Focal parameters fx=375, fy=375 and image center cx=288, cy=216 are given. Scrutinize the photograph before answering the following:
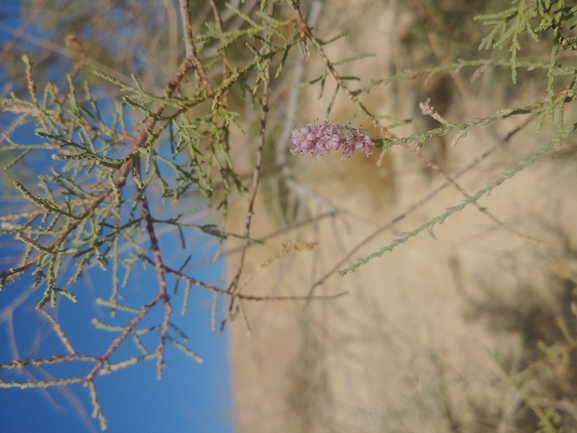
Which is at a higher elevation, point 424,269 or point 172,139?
point 424,269

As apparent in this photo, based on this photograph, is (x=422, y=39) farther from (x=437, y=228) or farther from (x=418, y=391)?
(x=418, y=391)

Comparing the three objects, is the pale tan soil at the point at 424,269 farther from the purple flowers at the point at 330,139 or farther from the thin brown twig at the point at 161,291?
the purple flowers at the point at 330,139

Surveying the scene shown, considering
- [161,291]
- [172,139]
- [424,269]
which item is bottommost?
[161,291]

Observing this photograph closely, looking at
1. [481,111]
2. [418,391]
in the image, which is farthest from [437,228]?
[418,391]

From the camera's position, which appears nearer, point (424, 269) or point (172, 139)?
point (172, 139)

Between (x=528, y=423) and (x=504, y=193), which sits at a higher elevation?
(x=504, y=193)

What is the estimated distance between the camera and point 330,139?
2.95ft

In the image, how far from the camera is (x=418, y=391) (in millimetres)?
3436

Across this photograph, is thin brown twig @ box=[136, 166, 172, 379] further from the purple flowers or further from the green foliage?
the purple flowers

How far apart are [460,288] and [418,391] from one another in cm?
105

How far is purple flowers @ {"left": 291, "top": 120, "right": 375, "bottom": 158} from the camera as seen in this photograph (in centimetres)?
90

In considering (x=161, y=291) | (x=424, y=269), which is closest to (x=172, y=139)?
(x=161, y=291)

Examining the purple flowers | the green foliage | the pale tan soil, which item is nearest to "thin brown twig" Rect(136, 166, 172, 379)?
the green foliage

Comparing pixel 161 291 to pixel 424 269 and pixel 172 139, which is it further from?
pixel 424 269
